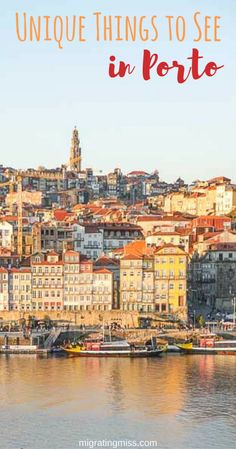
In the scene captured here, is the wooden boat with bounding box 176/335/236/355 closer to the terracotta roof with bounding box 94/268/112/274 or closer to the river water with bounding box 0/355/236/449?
the river water with bounding box 0/355/236/449

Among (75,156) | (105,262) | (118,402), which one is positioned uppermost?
(75,156)

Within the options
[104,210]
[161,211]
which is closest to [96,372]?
[104,210]

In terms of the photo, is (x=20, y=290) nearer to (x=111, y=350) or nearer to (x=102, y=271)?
(x=102, y=271)

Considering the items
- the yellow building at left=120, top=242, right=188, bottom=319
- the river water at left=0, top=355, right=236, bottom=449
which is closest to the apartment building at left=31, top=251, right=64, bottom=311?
the yellow building at left=120, top=242, right=188, bottom=319

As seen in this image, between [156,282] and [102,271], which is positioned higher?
[102,271]

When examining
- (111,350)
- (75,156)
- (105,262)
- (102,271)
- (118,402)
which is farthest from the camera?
(75,156)

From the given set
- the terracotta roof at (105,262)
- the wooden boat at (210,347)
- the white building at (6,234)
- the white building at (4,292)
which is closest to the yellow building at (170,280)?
the terracotta roof at (105,262)

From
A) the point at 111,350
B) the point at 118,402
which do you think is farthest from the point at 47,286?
the point at 118,402

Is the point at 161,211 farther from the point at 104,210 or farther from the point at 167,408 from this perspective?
the point at 167,408
